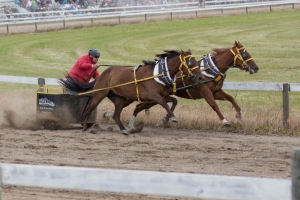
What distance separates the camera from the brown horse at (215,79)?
12.0 meters

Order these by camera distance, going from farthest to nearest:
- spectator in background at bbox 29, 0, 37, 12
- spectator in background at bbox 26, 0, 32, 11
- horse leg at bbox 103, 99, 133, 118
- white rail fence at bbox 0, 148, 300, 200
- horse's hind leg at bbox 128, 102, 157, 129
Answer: spectator in background at bbox 26, 0, 32, 11 < spectator in background at bbox 29, 0, 37, 12 < horse leg at bbox 103, 99, 133, 118 < horse's hind leg at bbox 128, 102, 157, 129 < white rail fence at bbox 0, 148, 300, 200

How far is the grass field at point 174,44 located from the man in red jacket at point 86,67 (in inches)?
121

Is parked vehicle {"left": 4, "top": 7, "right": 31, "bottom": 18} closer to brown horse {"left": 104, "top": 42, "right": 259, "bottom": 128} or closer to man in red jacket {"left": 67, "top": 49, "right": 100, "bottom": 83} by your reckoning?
man in red jacket {"left": 67, "top": 49, "right": 100, "bottom": 83}

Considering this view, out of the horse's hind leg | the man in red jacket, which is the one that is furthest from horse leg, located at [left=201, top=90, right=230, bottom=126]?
the man in red jacket

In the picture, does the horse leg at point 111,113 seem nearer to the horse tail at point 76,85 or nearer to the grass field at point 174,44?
the horse tail at point 76,85

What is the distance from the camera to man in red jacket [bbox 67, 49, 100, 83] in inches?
491

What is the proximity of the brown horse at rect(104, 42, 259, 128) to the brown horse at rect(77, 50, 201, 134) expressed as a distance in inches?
13.7

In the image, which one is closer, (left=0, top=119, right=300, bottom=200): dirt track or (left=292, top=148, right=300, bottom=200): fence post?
(left=292, top=148, right=300, bottom=200): fence post

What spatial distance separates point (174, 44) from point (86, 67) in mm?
15797

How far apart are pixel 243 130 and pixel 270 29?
66.1 feet

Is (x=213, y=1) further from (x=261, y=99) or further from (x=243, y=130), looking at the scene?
(x=243, y=130)

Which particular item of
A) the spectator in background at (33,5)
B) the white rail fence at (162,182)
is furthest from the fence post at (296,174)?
the spectator in background at (33,5)

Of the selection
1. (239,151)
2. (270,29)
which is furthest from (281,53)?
(239,151)

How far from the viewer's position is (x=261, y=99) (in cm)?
1573
